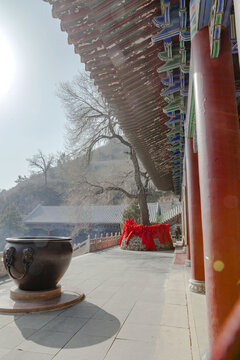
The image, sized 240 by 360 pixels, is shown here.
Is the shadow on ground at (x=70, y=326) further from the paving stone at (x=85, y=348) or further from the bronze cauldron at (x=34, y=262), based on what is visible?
the bronze cauldron at (x=34, y=262)

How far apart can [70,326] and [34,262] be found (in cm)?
112

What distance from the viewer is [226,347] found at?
333 mm

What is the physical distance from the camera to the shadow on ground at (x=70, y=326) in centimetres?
271

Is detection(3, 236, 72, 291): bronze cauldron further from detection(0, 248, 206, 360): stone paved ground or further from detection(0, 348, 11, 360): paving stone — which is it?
detection(0, 348, 11, 360): paving stone

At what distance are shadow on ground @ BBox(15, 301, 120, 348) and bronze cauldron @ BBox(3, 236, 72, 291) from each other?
1.79ft

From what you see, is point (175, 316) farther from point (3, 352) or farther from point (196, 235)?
point (3, 352)

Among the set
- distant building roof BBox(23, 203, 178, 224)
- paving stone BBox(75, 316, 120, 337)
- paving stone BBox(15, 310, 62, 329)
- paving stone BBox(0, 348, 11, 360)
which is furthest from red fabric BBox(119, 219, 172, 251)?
distant building roof BBox(23, 203, 178, 224)

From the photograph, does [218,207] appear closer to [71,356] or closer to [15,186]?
[71,356]

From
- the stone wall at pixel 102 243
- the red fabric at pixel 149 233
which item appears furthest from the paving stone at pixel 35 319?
the red fabric at pixel 149 233

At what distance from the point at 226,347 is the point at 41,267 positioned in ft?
12.8

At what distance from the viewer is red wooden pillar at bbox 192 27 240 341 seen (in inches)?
79.4

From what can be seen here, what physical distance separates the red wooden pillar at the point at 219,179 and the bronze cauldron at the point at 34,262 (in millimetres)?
2498

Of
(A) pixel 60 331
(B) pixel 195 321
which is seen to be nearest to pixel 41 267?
(A) pixel 60 331

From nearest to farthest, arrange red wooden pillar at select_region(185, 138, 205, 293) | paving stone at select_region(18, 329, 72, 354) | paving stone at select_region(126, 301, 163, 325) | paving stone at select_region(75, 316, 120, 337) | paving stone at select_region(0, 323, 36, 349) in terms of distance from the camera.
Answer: paving stone at select_region(18, 329, 72, 354), paving stone at select_region(0, 323, 36, 349), paving stone at select_region(75, 316, 120, 337), paving stone at select_region(126, 301, 163, 325), red wooden pillar at select_region(185, 138, 205, 293)
